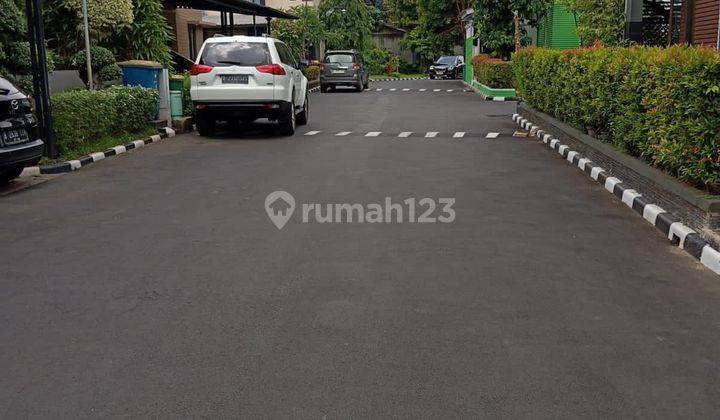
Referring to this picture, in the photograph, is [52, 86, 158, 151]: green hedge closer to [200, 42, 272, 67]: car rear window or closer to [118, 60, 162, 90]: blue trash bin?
[118, 60, 162, 90]: blue trash bin

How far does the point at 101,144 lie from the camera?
14.4m

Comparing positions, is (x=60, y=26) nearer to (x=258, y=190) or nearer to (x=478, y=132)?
(x=478, y=132)

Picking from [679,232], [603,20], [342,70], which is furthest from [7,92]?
[342,70]

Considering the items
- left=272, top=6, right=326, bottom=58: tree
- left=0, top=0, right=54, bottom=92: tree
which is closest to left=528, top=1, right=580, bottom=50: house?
left=272, top=6, right=326, bottom=58: tree

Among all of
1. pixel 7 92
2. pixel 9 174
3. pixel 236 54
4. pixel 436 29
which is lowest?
pixel 9 174

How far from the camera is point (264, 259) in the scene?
22.0ft

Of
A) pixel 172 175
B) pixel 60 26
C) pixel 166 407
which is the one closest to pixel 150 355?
pixel 166 407

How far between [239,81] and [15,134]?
20.3 feet

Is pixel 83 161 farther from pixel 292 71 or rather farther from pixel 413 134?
pixel 413 134

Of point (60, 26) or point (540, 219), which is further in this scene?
point (60, 26)

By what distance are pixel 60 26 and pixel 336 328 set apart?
18912 mm

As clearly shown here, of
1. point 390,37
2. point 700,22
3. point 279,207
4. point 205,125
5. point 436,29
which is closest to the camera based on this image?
point 279,207

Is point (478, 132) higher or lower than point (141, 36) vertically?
lower

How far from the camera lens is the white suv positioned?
15805 millimetres
